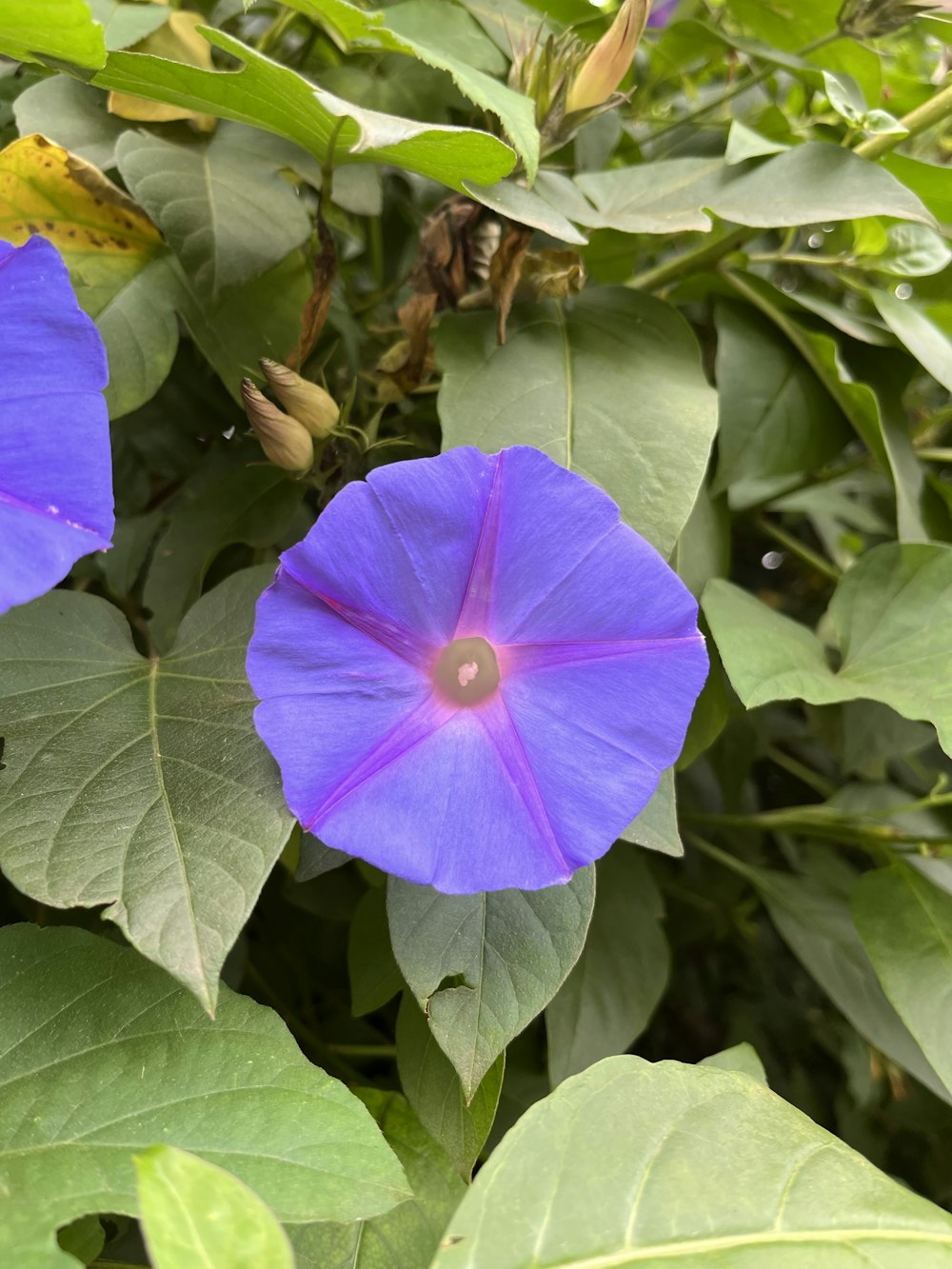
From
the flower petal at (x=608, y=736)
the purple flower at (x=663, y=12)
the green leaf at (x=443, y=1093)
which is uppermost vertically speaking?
the purple flower at (x=663, y=12)

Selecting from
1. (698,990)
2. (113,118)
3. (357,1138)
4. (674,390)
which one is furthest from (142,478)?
(698,990)

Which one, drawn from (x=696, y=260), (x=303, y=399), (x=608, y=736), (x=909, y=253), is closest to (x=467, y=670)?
(x=608, y=736)

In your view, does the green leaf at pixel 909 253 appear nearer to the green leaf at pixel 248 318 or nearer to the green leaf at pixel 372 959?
the green leaf at pixel 248 318

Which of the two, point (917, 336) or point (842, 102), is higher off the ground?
point (842, 102)

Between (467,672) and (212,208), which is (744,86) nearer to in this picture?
(212,208)

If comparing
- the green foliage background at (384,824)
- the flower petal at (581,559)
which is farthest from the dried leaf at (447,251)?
the flower petal at (581,559)
